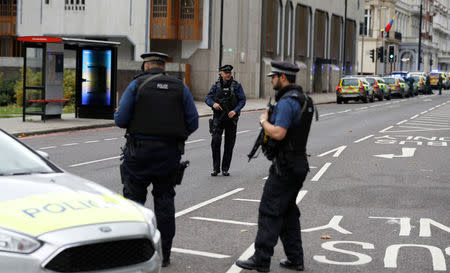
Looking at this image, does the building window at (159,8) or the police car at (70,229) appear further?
the building window at (159,8)

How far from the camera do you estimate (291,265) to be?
733 centimetres

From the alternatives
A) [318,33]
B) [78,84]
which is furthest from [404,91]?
[78,84]

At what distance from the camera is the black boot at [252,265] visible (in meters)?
7.10

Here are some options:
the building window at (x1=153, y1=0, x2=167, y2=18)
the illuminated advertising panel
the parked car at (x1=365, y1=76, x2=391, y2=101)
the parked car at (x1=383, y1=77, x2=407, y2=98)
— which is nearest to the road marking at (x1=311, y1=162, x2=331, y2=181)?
the illuminated advertising panel

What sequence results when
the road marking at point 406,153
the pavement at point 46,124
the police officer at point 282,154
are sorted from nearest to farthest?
1. the police officer at point 282,154
2. the road marking at point 406,153
3. the pavement at point 46,124

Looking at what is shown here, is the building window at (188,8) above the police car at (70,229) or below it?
above

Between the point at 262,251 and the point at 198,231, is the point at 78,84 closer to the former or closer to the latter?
the point at 198,231

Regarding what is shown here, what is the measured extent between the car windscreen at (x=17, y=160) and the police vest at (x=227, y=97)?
6939 mm

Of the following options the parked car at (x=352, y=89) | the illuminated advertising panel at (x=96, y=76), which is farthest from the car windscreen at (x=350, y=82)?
the illuminated advertising panel at (x=96, y=76)

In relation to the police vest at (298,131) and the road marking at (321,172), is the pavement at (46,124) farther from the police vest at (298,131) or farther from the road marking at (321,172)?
the police vest at (298,131)

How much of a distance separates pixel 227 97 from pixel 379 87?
140 ft

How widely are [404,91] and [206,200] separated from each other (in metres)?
54.1

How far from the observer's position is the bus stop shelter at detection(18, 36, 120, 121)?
26.6 metres

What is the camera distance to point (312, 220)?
9.85 metres
